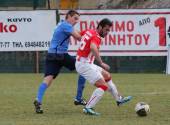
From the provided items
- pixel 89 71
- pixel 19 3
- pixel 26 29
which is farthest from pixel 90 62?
pixel 19 3

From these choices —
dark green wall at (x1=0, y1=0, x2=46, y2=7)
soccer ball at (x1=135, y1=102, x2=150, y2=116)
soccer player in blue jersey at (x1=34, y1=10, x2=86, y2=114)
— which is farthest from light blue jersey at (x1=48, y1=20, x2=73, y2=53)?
dark green wall at (x1=0, y1=0, x2=46, y2=7)

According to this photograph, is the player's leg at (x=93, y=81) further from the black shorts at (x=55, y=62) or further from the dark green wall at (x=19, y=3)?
the dark green wall at (x=19, y=3)

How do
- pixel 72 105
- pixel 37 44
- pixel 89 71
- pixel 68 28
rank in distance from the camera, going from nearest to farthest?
pixel 89 71, pixel 68 28, pixel 72 105, pixel 37 44

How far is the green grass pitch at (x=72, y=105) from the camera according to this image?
10.6 meters

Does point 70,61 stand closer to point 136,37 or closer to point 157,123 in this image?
point 157,123

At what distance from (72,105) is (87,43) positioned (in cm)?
197

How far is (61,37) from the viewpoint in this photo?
41.2 feet

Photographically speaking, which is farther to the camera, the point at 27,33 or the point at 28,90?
the point at 27,33

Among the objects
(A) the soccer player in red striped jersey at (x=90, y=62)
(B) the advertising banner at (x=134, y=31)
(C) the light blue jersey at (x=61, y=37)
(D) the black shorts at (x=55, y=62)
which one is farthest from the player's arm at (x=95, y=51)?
(B) the advertising banner at (x=134, y=31)

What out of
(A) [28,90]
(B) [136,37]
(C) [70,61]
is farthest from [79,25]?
(C) [70,61]

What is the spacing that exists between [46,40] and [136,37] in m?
3.35

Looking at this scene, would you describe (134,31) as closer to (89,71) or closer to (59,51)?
(59,51)

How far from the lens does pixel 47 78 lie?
12.4 metres

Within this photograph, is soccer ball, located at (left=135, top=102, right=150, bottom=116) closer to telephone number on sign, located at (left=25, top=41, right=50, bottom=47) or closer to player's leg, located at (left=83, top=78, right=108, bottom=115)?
player's leg, located at (left=83, top=78, right=108, bottom=115)
